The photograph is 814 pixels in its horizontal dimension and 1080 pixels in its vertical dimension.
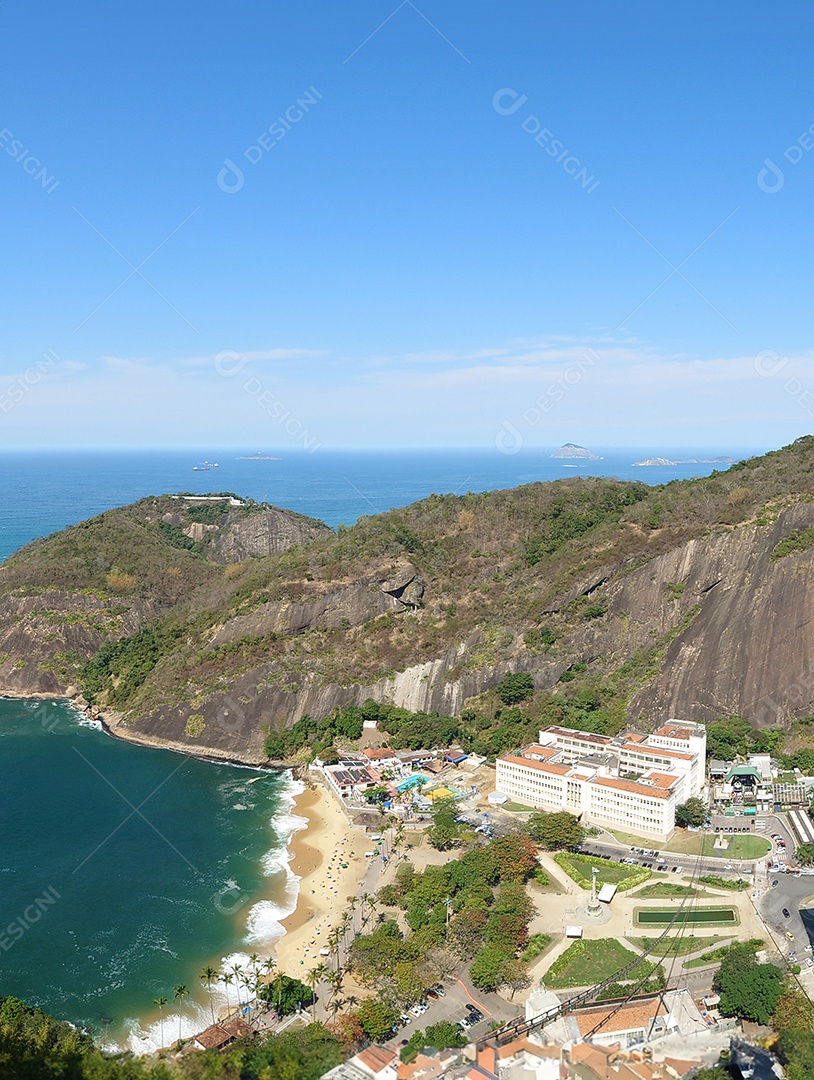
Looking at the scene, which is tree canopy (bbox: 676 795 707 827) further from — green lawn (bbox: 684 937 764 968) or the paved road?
green lawn (bbox: 684 937 764 968)

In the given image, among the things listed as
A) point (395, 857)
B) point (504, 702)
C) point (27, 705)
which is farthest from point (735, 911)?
point (27, 705)

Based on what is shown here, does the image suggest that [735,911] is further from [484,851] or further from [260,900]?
[260,900]

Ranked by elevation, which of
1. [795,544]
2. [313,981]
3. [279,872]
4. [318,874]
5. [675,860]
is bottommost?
[279,872]

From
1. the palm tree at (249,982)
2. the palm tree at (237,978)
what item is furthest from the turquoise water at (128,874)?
the palm tree at (249,982)

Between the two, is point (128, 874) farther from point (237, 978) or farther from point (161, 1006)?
point (161, 1006)

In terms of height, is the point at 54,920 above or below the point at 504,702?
below

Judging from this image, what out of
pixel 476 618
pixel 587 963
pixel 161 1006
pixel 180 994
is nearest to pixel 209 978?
pixel 180 994
